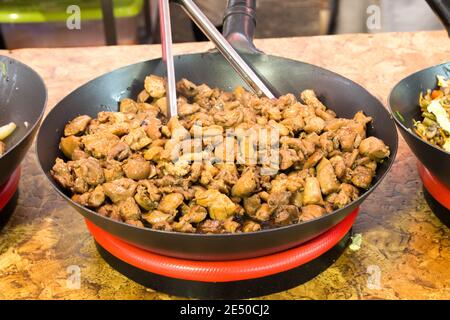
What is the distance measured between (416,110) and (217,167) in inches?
26.4

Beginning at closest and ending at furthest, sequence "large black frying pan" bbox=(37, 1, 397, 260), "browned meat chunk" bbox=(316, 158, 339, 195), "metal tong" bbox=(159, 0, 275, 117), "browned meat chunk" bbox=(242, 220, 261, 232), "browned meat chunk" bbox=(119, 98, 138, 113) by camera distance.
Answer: "large black frying pan" bbox=(37, 1, 397, 260) < "browned meat chunk" bbox=(242, 220, 261, 232) < "browned meat chunk" bbox=(316, 158, 339, 195) < "metal tong" bbox=(159, 0, 275, 117) < "browned meat chunk" bbox=(119, 98, 138, 113)

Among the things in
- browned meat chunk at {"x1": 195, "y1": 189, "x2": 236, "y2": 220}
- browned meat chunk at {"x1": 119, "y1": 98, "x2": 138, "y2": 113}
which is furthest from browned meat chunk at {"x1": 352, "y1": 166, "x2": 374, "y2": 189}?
browned meat chunk at {"x1": 119, "y1": 98, "x2": 138, "y2": 113}

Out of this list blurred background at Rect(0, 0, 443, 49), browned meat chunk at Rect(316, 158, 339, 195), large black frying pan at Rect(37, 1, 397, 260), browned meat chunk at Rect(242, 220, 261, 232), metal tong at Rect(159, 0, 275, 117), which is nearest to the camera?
large black frying pan at Rect(37, 1, 397, 260)

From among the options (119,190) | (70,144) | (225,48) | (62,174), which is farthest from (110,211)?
(225,48)

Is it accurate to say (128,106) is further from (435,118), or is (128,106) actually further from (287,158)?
(435,118)

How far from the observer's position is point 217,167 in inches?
56.9

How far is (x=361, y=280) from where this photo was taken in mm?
1455

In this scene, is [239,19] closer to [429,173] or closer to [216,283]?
[429,173]

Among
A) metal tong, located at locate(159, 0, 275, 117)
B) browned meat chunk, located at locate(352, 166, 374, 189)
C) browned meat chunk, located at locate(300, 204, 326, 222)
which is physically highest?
metal tong, located at locate(159, 0, 275, 117)

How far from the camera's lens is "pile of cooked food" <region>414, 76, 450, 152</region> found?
163 cm

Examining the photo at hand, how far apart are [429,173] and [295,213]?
0.50 m

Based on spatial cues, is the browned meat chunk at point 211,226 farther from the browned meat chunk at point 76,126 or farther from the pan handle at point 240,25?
the pan handle at point 240,25

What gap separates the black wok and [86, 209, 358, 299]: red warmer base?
0.24 metres

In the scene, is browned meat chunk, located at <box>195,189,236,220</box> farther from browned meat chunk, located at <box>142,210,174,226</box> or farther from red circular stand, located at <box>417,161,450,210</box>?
red circular stand, located at <box>417,161,450,210</box>
